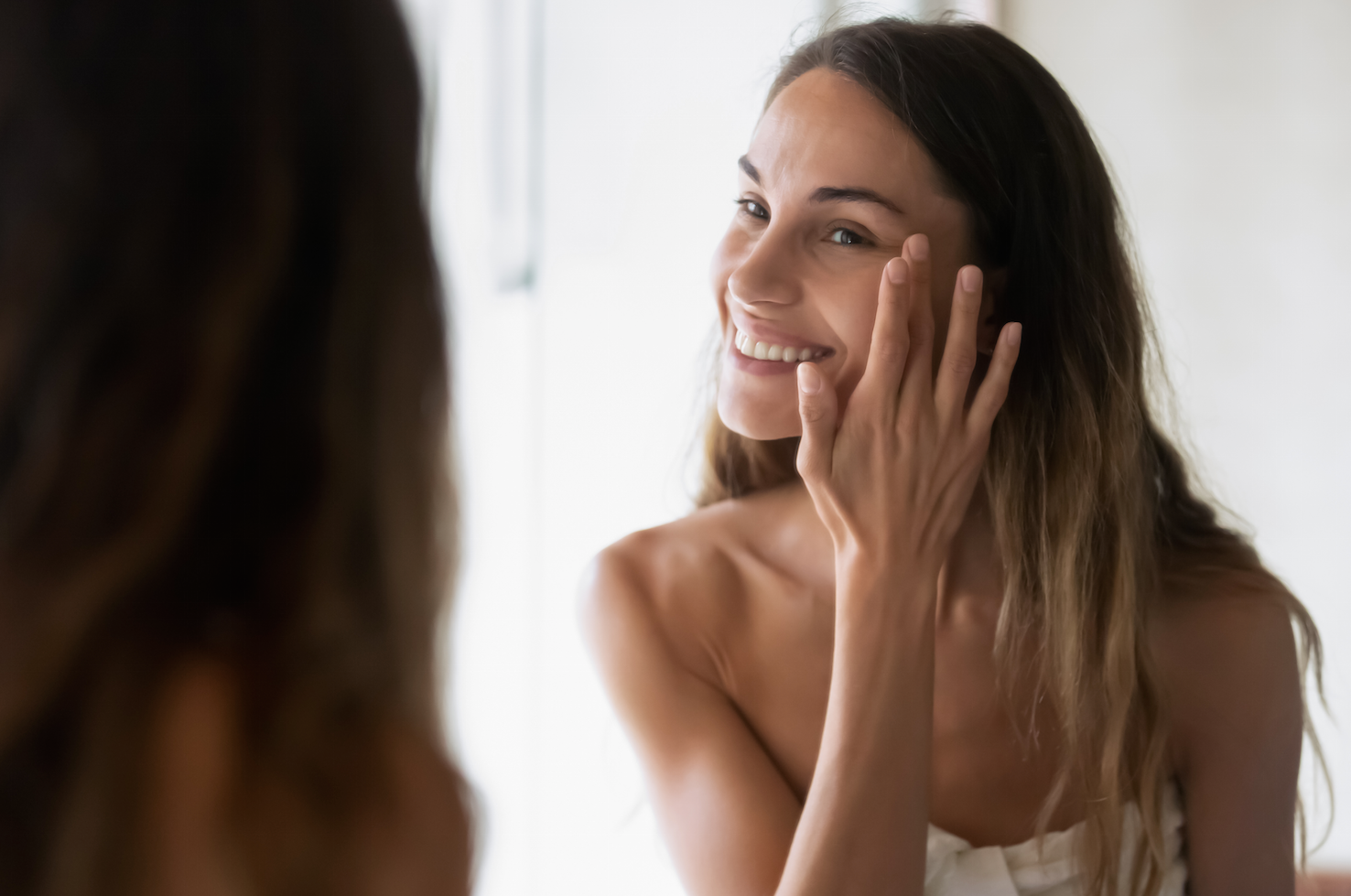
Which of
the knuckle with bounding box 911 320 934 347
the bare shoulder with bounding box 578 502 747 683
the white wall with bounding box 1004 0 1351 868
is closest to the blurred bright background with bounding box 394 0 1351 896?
the white wall with bounding box 1004 0 1351 868

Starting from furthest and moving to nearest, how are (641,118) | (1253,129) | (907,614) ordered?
(1253,129), (641,118), (907,614)

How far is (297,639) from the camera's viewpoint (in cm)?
47

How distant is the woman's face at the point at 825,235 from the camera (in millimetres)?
1077

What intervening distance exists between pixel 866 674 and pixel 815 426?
25 centimetres

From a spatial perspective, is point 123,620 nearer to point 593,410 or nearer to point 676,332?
point 593,410

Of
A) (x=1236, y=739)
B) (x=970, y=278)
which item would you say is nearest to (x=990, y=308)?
(x=970, y=278)

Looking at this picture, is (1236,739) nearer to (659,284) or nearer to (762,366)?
(762,366)

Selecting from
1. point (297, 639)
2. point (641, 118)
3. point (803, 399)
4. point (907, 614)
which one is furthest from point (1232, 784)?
point (641, 118)

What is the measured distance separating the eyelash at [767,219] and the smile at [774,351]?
12cm

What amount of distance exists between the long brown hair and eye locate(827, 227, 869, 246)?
0.11 m

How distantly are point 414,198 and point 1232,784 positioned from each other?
1.11 meters

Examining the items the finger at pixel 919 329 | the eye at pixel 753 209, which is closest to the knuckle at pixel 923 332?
the finger at pixel 919 329

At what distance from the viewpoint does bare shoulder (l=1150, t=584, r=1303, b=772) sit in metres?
1.17

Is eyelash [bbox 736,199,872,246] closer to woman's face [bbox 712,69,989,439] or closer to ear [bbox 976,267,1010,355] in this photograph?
woman's face [bbox 712,69,989,439]
